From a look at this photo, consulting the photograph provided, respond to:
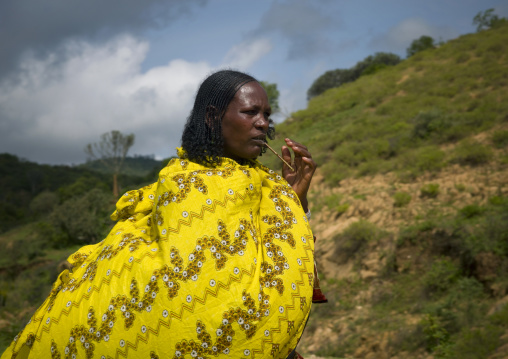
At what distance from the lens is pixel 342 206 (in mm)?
10664

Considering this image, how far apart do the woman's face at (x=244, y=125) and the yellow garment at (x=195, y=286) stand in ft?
0.57

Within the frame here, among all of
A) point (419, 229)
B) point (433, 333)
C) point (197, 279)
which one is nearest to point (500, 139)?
point (419, 229)

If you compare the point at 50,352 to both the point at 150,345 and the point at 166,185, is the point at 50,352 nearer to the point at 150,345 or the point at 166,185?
the point at 150,345

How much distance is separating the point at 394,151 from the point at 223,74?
11.8 metres

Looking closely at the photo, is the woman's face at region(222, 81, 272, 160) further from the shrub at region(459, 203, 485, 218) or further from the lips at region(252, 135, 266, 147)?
the shrub at region(459, 203, 485, 218)

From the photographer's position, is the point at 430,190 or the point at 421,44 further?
the point at 421,44

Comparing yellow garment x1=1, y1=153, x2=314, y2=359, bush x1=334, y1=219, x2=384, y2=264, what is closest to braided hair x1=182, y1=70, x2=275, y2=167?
yellow garment x1=1, y1=153, x2=314, y2=359

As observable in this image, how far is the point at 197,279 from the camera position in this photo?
148 centimetres

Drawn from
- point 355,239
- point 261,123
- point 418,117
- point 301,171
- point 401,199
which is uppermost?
point 418,117

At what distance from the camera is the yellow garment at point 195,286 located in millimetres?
1464

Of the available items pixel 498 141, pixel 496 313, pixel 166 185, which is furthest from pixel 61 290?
pixel 498 141

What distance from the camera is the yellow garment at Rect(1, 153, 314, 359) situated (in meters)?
1.46

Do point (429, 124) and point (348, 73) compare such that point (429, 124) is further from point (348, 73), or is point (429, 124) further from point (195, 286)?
point (348, 73)

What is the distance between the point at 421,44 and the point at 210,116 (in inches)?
1308
